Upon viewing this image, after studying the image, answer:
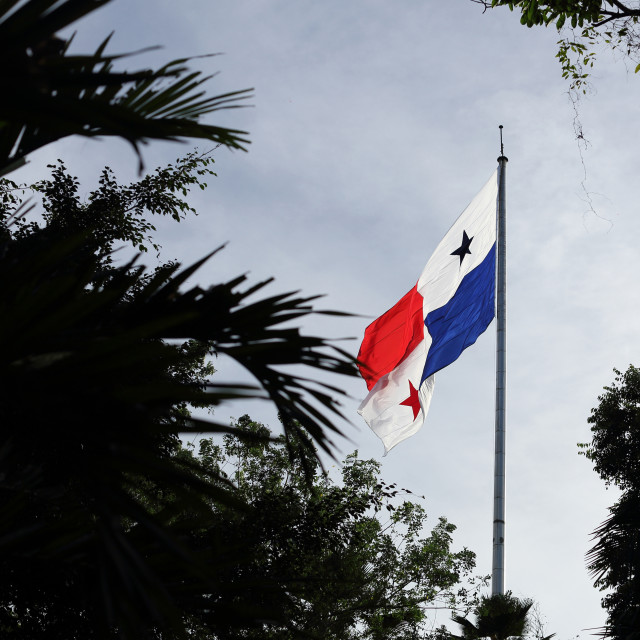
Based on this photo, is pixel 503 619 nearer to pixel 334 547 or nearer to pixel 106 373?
pixel 334 547

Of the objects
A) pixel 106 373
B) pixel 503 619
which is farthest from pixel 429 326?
pixel 106 373

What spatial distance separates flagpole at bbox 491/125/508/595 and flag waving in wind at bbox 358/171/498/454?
0.36 meters

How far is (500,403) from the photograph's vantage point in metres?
13.8

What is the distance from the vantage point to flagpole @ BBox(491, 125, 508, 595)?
1236cm

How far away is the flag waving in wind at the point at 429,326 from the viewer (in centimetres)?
1382

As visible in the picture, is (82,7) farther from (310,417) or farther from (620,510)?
(620,510)

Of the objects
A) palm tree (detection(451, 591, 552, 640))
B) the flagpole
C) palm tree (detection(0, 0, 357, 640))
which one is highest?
the flagpole

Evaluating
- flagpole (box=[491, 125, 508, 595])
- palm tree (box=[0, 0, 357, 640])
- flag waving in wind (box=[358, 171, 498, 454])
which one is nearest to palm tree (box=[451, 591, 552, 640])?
flagpole (box=[491, 125, 508, 595])

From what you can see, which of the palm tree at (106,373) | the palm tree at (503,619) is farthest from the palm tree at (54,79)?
the palm tree at (503,619)

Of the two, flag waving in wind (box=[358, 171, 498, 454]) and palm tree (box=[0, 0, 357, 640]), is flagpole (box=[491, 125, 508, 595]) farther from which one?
palm tree (box=[0, 0, 357, 640])

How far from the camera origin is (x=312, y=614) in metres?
13.2

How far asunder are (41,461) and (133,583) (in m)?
1.07

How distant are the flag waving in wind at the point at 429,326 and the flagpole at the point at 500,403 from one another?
360 mm

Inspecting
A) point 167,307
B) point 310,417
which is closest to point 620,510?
point 310,417
